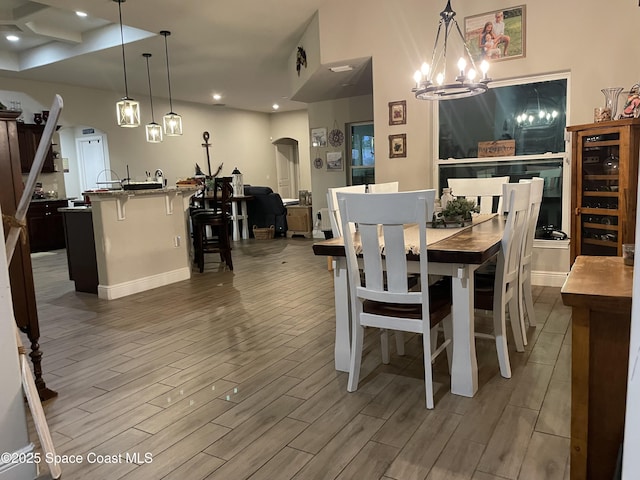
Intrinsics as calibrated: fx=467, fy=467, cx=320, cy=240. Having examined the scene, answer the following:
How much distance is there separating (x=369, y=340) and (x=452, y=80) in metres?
2.97

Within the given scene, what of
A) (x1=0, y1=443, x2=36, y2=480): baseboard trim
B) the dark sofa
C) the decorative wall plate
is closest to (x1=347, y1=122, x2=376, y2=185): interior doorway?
the decorative wall plate

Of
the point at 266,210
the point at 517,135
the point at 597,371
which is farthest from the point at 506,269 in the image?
the point at 266,210

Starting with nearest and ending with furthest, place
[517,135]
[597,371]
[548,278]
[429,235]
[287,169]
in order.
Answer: [597,371], [429,235], [548,278], [517,135], [287,169]

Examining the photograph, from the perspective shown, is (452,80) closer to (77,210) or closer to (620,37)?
(620,37)

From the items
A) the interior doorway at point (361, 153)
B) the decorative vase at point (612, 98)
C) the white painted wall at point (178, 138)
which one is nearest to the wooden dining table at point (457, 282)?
the decorative vase at point (612, 98)

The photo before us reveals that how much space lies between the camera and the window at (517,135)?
4512 millimetres

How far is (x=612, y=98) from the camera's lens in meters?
3.90

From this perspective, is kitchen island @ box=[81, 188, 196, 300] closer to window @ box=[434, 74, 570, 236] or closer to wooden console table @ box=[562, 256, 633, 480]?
window @ box=[434, 74, 570, 236]

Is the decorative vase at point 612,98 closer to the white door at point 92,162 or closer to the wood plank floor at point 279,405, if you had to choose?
the wood plank floor at point 279,405

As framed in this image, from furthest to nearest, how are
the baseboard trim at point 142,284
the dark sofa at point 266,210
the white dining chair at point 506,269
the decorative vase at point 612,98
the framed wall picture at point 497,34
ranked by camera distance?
the dark sofa at point 266,210 → the baseboard trim at point 142,284 → the framed wall picture at point 497,34 → the decorative vase at point 612,98 → the white dining chair at point 506,269

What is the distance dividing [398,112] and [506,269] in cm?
295

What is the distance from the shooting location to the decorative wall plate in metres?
8.13

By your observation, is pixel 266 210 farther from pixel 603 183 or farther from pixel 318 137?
pixel 603 183

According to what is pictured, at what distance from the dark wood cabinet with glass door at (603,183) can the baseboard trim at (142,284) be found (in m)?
4.10
